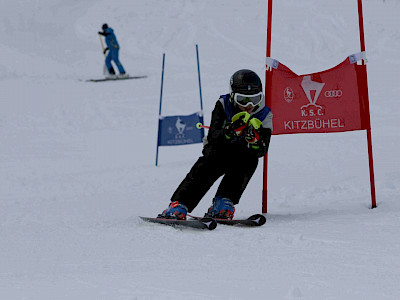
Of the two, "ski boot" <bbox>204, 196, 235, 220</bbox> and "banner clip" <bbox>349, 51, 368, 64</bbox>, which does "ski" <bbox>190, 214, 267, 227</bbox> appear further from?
"banner clip" <bbox>349, 51, 368, 64</bbox>

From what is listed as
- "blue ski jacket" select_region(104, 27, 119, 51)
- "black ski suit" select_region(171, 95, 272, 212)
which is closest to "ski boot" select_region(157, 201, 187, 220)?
"black ski suit" select_region(171, 95, 272, 212)

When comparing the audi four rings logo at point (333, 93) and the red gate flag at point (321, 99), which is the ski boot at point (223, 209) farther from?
the audi four rings logo at point (333, 93)

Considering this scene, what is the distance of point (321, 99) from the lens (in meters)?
5.59

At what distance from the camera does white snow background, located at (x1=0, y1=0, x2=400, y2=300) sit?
3.46 meters

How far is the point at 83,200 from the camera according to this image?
292 inches

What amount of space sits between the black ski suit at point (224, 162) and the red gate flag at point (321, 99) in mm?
388

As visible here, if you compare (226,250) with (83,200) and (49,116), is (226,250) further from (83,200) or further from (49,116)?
(49,116)

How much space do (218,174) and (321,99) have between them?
107 cm

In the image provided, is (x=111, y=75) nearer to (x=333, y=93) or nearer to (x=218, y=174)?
(x=333, y=93)

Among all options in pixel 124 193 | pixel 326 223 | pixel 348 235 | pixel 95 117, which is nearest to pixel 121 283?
pixel 348 235

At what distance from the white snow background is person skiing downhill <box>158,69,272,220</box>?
35 centimetres

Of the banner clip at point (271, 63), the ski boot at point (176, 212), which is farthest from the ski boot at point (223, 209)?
the banner clip at point (271, 63)

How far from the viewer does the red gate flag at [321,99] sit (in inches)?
220

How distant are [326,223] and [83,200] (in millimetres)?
3253
